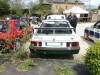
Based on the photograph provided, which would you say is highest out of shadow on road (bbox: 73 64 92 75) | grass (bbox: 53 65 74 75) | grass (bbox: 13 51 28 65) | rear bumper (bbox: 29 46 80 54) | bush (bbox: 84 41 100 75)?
bush (bbox: 84 41 100 75)

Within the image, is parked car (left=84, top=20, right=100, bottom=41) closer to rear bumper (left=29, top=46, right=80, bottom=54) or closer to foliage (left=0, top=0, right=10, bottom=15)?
rear bumper (left=29, top=46, right=80, bottom=54)

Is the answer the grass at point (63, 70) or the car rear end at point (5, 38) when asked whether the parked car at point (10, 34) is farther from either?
the grass at point (63, 70)

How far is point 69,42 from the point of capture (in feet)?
12.5

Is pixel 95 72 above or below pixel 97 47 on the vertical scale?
below

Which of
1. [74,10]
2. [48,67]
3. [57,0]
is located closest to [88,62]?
[48,67]

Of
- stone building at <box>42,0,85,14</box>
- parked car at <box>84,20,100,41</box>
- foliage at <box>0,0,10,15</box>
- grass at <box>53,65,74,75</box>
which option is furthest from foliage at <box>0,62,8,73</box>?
stone building at <box>42,0,85,14</box>

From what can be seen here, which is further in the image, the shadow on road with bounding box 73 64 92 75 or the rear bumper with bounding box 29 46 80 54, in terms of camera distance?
the rear bumper with bounding box 29 46 80 54

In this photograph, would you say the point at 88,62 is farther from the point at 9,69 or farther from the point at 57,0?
the point at 57,0

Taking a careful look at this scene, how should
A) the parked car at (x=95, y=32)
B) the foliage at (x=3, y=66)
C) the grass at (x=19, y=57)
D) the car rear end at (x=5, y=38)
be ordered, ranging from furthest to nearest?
the parked car at (x=95, y=32)
the grass at (x=19, y=57)
the car rear end at (x=5, y=38)
the foliage at (x=3, y=66)

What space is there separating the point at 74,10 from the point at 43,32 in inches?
562

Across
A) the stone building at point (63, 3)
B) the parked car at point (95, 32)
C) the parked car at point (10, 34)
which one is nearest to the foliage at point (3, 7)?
the stone building at point (63, 3)

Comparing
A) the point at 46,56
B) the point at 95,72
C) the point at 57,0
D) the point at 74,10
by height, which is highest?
the point at 57,0

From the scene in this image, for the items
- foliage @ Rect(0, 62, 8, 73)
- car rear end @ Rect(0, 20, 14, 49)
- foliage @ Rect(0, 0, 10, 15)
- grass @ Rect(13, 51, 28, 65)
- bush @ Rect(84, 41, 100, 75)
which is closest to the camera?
bush @ Rect(84, 41, 100, 75)

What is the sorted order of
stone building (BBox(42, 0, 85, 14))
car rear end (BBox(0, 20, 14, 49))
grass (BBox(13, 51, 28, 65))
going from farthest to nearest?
stone building (BBox(42, 0, 85, 14))
grass (BBox(13, 51, 28, 65))
car rear end (BBox(0, 20, 14, 49))
